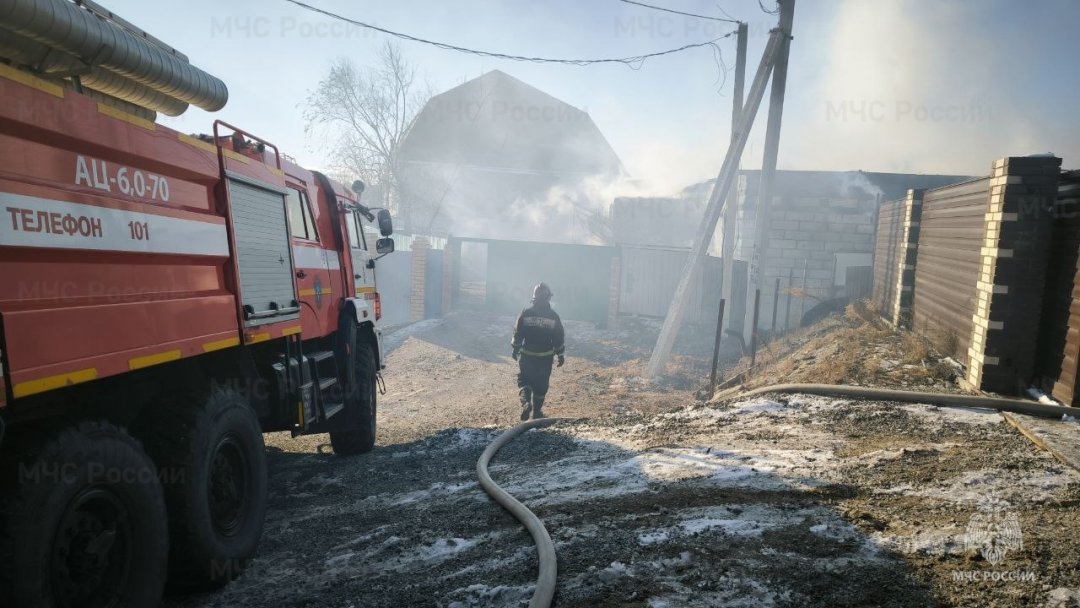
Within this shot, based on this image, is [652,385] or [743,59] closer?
[652,385]

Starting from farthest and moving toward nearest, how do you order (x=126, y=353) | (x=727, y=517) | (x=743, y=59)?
(x=743, y=59), (x=727, y=517), (x=126, y=353)

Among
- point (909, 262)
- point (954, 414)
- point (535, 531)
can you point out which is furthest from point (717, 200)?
point (535, 531)

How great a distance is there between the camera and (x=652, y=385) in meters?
11.7

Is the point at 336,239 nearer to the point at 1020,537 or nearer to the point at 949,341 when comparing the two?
the point at 1020,537

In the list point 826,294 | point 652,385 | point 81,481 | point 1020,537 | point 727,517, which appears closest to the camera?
point 81,481

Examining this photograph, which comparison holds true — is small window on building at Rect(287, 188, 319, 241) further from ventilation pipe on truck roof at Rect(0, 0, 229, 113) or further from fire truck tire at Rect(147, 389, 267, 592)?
fire truck tire at Rect(147, 389, 267, 592)

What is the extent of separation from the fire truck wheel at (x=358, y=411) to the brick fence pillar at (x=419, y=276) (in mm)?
12140

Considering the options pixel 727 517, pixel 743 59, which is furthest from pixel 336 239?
pixel 743 59

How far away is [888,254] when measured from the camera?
11.8 m

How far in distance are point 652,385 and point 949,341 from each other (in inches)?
213

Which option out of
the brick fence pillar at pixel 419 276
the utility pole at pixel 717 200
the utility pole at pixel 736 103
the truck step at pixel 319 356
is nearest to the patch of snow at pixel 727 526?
the truck step at pixel 319 356

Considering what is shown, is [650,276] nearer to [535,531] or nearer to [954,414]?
[954,414]

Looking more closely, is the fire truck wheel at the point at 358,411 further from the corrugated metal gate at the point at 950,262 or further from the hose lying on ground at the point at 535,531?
the corrugated metal gate at the point at 950,262

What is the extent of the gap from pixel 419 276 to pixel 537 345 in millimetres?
10612
